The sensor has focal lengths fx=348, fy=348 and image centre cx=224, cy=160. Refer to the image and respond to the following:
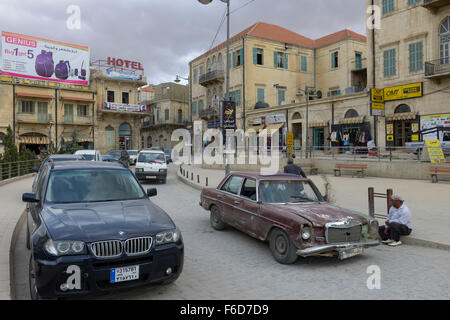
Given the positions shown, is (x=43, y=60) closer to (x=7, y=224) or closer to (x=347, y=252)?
(x=7, y=224)

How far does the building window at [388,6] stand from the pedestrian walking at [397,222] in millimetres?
24144

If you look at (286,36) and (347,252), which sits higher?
(286,36)

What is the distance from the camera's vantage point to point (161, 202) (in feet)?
41.9

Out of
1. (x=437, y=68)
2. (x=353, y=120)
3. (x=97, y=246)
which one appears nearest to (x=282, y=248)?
(x=97, y=246)

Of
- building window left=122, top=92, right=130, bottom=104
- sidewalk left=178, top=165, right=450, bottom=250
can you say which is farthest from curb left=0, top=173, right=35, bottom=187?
building window left=122, top=92, right=130, bottom=104

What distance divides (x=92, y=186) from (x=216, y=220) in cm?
359

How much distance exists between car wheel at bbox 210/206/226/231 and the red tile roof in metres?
34.9

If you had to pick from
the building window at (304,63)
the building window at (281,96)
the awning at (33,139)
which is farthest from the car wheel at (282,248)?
the awning at (33,139)

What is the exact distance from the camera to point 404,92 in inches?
992

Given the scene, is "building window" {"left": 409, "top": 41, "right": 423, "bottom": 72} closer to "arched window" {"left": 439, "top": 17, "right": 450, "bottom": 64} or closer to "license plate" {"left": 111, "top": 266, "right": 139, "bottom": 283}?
"arched window" {"left": 439, "top": 17, "right": 450, "bottom": 64}

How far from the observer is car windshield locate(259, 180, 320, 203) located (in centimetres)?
680

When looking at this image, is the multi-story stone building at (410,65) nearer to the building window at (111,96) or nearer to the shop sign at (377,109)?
the shop sign at (377,109)

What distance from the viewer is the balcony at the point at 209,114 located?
149 feet

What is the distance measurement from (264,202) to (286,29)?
4476cm
